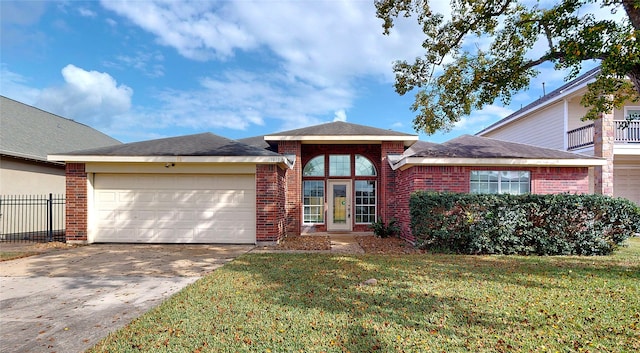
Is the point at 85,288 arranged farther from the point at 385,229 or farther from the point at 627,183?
the point at 627,183

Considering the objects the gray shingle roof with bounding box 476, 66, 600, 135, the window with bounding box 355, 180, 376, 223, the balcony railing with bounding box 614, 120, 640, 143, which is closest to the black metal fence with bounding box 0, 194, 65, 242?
the window with bounding box 355, 180, 376, 223

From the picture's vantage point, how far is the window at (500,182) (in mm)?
9953

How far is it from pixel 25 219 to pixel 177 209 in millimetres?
7526

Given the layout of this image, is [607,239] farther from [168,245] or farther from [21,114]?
[21,114]

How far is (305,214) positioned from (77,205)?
25.6ft

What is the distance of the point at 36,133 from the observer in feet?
45.8

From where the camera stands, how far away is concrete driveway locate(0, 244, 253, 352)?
11.4 ft

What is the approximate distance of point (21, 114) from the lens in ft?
48.1

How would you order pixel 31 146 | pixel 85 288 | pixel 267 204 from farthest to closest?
pixel 31 146, pixel 267 204, pixel 85 288

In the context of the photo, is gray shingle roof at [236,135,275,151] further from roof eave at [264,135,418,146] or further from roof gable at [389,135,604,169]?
roof gable at [389,135,604,169]

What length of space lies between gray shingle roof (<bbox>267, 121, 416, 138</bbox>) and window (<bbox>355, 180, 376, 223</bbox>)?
7.16ft

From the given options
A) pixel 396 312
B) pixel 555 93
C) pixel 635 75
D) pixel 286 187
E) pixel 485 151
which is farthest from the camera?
pixel 555 93

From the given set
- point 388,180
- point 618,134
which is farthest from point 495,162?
→ point 618,134

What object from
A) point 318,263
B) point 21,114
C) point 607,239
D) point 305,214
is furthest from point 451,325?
point 21,114
